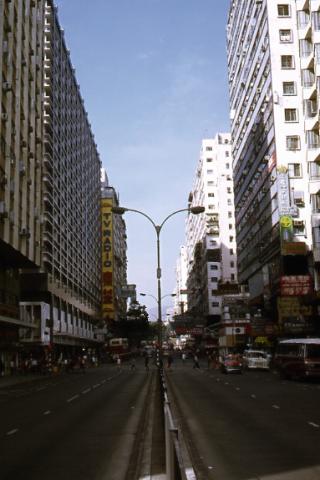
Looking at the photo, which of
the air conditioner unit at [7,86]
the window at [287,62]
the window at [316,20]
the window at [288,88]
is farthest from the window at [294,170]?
the air conditioner unit at [7,86]

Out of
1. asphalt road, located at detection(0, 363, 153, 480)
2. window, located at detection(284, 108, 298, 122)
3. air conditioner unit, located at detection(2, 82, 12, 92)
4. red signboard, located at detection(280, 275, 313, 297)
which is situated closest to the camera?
asphalt road, located at detection(0, 363, 153, 480)

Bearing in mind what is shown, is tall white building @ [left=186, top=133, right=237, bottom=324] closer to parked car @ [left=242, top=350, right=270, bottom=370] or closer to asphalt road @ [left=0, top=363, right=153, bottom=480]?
parked car @ [left=242, top=350, right=270, bottom=370]

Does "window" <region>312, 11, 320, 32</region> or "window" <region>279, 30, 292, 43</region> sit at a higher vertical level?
"window" <region>279, 30, 292, 43</region>

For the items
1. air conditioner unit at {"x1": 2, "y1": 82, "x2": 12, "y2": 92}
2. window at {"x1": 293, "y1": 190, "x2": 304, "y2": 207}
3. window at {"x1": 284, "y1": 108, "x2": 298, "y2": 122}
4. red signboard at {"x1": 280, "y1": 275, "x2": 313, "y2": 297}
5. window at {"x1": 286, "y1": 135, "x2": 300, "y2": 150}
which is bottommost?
red signboard at {"x1": 280, "y1": 275, "x2": 313, "y2": 297}

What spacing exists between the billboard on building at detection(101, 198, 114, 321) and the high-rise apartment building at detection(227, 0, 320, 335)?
52.0 m

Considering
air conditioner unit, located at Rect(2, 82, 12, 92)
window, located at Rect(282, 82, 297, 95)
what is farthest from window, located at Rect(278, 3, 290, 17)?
air conditioner unit, located at Rect(2, 82, 12, 92)

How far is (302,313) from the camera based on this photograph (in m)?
53.1

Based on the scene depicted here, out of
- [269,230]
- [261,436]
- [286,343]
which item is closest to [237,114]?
[269,230]

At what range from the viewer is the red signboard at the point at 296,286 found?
53.3 meters

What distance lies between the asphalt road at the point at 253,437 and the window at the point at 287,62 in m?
46.2

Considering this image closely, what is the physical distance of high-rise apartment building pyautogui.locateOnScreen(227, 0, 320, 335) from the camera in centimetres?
5550

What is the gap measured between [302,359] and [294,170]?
86.5 ft

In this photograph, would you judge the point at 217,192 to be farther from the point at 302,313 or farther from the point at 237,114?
the point at 302,313

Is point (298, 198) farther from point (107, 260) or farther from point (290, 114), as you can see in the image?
point (107, 260)
